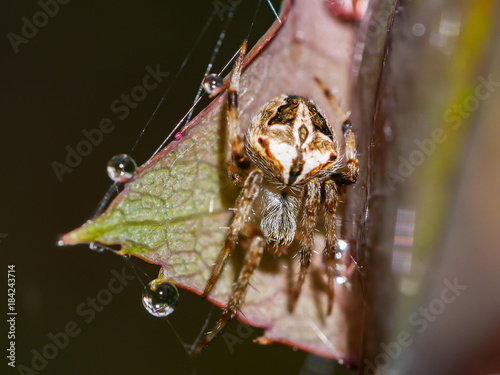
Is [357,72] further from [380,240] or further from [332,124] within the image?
[380,240]

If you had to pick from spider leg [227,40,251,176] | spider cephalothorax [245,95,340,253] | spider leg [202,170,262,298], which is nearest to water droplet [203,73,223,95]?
spider leg [227,40,251,176]

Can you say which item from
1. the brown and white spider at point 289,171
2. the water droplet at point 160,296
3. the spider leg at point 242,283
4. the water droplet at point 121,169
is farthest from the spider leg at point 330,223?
the water droplet at point 121,169

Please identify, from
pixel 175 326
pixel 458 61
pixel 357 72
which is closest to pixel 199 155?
pixel 357 72

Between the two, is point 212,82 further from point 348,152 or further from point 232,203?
point 348,152

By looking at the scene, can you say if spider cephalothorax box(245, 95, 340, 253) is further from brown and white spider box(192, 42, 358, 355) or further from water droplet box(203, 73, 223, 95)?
water droplet box(203, 73, 223, 95)

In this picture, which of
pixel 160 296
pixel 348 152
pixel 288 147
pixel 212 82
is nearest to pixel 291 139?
pixel 288 147
